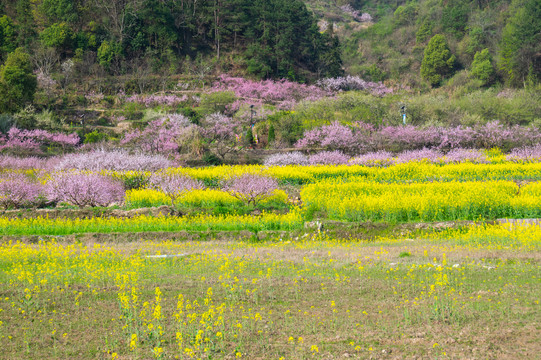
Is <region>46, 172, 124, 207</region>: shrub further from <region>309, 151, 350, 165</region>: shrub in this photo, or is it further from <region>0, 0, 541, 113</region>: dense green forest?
<region>0, 0, 541, 113</region>: dense green forest

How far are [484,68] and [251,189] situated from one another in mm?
51569

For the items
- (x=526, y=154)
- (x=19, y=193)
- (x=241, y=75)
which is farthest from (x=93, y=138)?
(x=241, y=75)

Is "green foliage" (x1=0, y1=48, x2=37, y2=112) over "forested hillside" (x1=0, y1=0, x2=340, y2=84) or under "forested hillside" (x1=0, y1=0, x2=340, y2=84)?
under

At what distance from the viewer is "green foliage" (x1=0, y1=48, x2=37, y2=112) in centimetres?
3616

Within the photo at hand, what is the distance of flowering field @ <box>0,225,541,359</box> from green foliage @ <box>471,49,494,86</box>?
5448cm

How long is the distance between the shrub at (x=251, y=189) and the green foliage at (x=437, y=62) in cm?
5309

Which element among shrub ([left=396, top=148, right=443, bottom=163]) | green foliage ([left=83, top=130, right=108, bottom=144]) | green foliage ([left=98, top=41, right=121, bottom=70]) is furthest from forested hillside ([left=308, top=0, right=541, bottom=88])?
green foliage ([left=83, top=130, right=108, bottom=144])

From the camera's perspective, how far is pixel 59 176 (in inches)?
721

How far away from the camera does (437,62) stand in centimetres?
6512

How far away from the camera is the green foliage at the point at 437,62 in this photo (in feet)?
213

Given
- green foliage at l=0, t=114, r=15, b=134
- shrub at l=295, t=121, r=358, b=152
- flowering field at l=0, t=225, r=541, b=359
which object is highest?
green foliage at l=0, t=114, r=15, b=134

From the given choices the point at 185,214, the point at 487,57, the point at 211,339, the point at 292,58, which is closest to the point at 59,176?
the point at 185,214

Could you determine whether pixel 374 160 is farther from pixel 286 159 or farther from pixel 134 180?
pixel 134 180

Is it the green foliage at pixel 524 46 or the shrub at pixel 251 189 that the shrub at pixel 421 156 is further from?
the green foliage at pixel 524 46
